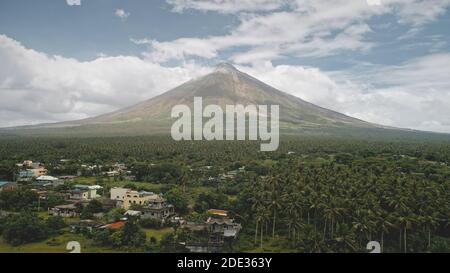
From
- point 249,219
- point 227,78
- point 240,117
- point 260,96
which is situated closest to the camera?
point 249,219

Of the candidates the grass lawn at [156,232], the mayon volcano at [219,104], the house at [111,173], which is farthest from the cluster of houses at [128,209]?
the mayon volcano at [219,104]

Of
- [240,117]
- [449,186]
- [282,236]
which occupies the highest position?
[240,117]

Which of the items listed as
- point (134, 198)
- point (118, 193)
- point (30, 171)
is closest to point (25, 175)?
point (30, 171)

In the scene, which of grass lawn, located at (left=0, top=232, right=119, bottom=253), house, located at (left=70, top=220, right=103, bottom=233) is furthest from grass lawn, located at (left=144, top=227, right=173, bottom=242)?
house, located at (left=70, top=220, right=103, bottom=233)

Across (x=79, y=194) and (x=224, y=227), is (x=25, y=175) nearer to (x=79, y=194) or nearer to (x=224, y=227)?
(x=79, y=194)

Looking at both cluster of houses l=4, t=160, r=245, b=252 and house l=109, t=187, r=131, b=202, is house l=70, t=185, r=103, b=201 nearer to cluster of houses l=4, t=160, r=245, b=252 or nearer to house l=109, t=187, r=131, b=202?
cluster of houses l=4, t=160, r=245, b=252
